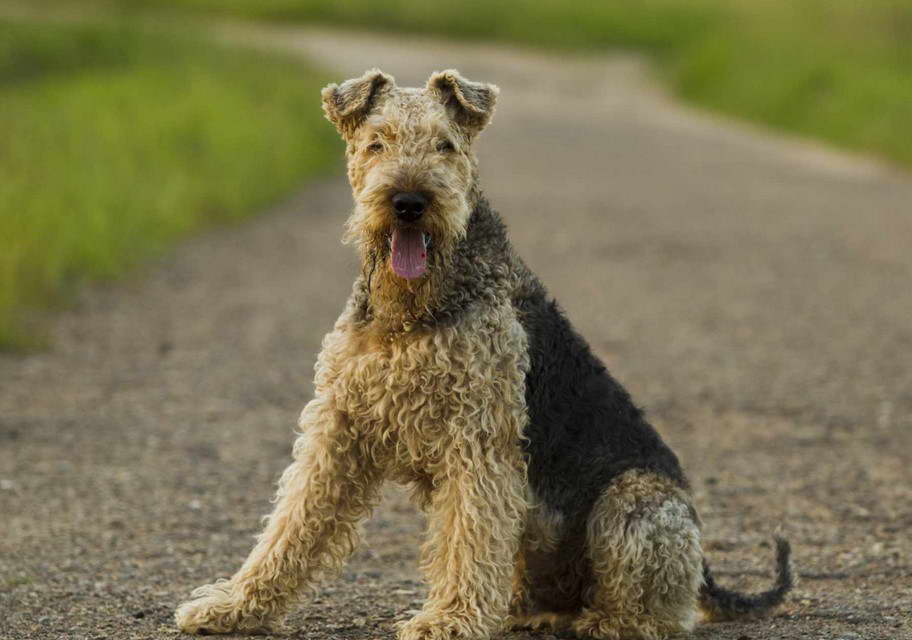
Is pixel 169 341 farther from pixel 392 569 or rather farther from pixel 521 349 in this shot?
pixel 521 349

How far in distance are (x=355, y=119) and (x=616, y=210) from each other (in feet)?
40.2

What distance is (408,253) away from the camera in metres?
4.79

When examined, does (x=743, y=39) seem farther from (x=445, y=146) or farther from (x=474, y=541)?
(x=474, y=541)

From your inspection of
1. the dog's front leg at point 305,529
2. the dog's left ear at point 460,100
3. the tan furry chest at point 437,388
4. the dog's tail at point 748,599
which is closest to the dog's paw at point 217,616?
the dog's front leg at point 305,529

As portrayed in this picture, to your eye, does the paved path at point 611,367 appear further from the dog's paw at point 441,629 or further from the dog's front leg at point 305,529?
the dog's paw at point 441,629

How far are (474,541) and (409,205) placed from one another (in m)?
1.09

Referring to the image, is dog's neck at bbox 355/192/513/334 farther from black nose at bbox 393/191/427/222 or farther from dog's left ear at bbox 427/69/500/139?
dog's left ear at bbox 427/69/500/139

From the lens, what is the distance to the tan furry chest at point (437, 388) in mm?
4848

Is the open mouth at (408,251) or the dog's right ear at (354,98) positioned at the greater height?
the dog's right ear at (354,98)

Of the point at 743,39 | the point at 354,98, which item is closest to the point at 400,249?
the point at 354,98

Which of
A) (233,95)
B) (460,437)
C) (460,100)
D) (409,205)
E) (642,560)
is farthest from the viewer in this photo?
(233,95)

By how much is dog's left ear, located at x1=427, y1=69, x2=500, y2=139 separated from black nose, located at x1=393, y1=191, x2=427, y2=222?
518 mm

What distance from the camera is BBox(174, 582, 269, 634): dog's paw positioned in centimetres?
509

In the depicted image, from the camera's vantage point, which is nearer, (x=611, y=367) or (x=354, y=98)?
(x=354, y=98)
